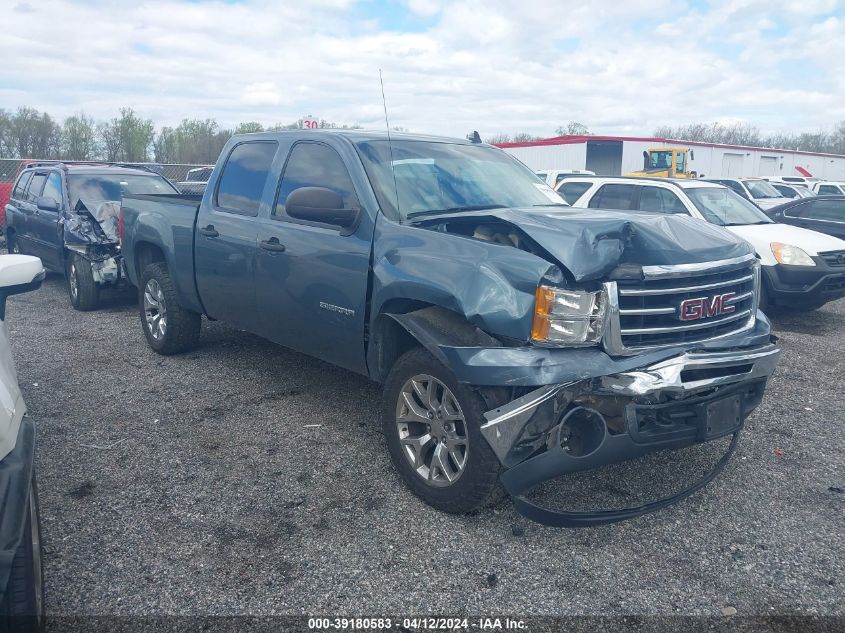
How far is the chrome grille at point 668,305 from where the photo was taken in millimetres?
3148

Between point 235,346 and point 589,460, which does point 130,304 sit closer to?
point 235,346

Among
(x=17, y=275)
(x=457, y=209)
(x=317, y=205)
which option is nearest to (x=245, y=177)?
(x=317, y=205)

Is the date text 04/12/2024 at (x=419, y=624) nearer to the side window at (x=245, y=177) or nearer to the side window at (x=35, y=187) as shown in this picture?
the side window at (x=245, y=177)

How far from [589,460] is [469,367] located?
0.68m

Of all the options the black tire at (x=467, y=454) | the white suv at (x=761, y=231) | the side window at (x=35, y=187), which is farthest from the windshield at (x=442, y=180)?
the side window at (x=35, y=187)

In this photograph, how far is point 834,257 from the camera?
802cm

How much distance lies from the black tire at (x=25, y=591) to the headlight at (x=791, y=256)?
26.0ft

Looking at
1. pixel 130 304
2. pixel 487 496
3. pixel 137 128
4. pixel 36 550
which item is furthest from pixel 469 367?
pixel 137 128

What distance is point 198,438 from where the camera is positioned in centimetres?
448

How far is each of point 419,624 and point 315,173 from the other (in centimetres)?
289

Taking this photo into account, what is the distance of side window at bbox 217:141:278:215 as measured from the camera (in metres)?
4.95

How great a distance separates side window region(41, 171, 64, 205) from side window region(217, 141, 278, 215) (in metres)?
4.68

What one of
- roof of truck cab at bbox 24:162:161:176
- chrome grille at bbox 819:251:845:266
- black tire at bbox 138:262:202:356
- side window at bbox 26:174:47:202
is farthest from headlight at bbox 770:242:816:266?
side window at bbox 26:174:47:202

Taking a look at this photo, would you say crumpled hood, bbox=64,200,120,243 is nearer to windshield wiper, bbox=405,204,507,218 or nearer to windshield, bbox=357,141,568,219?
windshield, bbox=357,141,568,219
